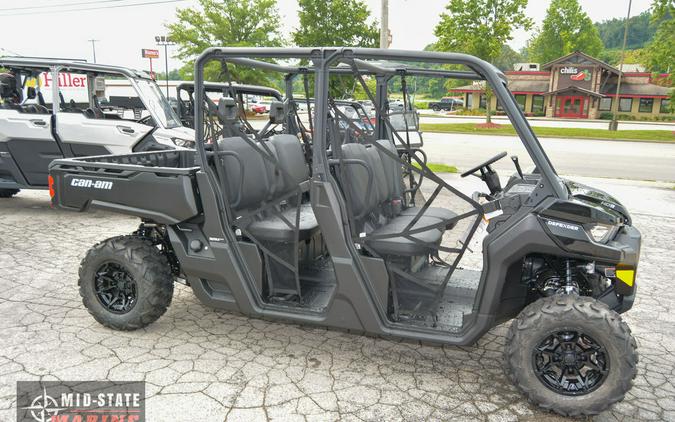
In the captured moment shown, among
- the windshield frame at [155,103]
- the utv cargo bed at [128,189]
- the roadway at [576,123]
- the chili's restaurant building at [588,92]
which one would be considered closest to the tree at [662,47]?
the roadway at [576,123]

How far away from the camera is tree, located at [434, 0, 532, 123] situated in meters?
27.7

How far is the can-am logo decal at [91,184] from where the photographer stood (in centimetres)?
404

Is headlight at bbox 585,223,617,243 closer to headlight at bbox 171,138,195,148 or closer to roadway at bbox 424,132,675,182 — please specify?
headlight at bbox 171,138,195,148

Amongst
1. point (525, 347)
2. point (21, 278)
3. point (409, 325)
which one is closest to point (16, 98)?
point (21, 278)

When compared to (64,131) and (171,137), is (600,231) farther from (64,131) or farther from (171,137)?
(64,131)

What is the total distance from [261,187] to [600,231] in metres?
2.39

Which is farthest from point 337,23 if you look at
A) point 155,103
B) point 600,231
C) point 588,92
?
point 588,92

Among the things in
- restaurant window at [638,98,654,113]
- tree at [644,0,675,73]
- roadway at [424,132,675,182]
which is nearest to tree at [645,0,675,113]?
tree at [644,0,675,73]

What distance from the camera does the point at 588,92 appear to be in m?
47.6

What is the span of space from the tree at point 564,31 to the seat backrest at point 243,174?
237ft

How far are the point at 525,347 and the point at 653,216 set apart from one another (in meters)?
6.77

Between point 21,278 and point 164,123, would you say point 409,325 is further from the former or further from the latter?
point 164,123

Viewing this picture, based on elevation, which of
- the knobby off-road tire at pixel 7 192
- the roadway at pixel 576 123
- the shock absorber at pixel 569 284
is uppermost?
the shock absorber at pixel 569 284

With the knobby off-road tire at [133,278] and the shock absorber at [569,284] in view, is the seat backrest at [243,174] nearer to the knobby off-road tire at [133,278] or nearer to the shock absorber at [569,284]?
the knobby off-road tire at [133,278]
